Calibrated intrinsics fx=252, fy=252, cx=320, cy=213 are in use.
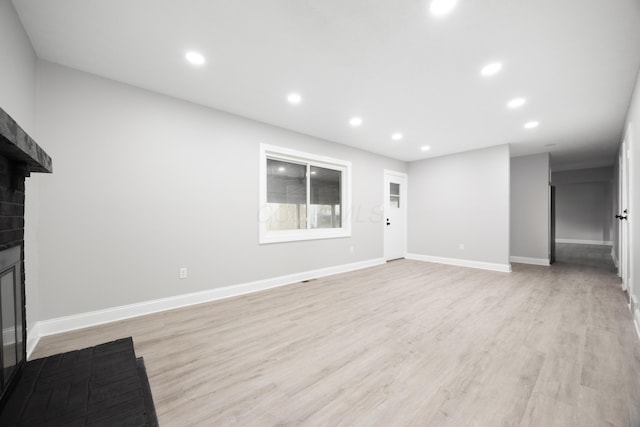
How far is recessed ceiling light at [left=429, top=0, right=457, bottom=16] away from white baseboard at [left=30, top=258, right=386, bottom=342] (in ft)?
11.5

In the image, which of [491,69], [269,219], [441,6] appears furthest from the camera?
[269,219]

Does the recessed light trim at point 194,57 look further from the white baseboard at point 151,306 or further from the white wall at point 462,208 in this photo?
the white wall at point 462,208

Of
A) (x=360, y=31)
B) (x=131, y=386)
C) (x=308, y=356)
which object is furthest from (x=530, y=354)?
(x=360, y=31)

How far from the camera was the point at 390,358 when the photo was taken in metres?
1.93

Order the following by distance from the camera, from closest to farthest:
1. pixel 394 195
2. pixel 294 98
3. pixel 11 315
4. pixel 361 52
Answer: pixel 11 315 → pixel 361 52 → pixel 294 98 → pixel 394 195

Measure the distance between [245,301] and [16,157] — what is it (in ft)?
8.20

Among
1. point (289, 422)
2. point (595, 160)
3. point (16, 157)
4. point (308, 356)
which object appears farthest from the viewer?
point (595, 160)

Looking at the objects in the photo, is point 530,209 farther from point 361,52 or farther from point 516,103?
point 361,52

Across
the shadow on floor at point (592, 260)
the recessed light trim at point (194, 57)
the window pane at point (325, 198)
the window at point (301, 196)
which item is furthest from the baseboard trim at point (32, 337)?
the shadow on floor at point (592, 260)

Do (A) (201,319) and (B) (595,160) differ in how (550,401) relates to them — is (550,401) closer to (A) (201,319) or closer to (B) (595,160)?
(A) (201,319)

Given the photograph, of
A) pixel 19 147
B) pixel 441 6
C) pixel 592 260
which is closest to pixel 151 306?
pixel 19 147

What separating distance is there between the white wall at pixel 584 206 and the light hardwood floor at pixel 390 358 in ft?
24.7

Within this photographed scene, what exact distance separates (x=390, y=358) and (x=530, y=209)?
226 inches

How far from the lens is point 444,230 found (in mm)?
5770
